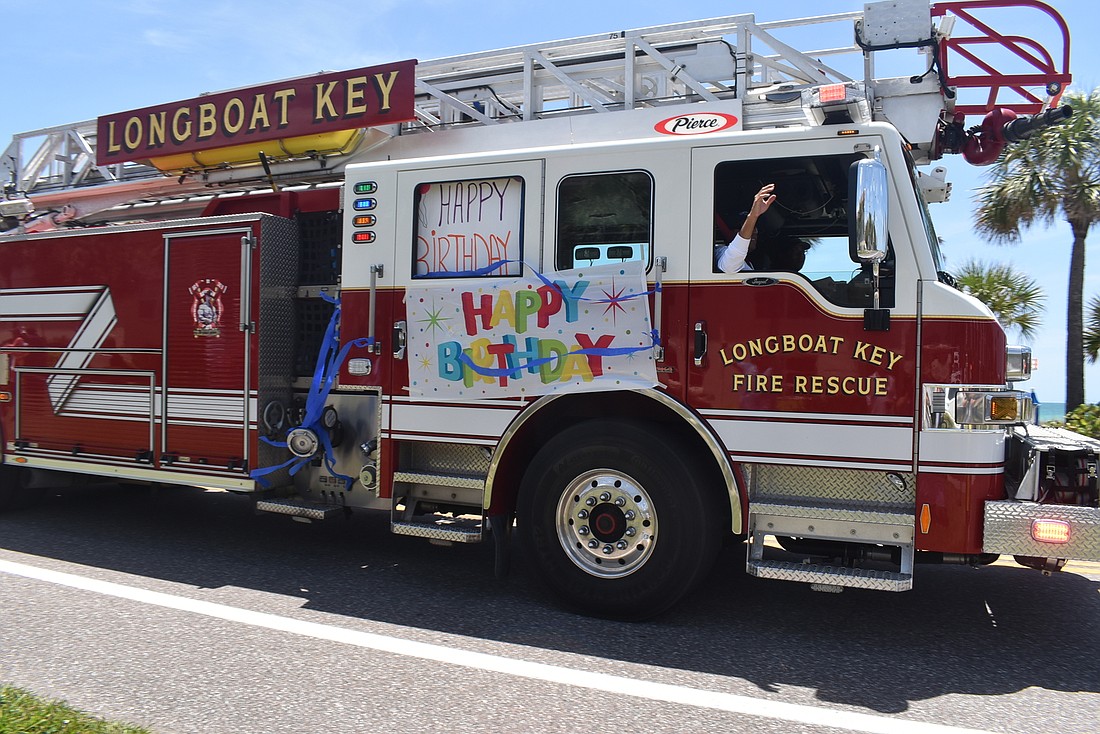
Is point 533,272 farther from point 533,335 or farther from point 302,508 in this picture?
point 302,508

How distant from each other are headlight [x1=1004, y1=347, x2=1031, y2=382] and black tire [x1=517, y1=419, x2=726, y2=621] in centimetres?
180

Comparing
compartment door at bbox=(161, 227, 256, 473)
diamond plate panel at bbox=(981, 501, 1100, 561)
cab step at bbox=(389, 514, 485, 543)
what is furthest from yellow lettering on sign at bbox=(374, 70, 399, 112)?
diamond plate panel at bbox=(981, 501, 1100, 561)

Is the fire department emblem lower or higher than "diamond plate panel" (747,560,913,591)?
higher

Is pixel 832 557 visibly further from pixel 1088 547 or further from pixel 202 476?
pixel 202 476

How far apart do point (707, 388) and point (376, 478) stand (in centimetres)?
225

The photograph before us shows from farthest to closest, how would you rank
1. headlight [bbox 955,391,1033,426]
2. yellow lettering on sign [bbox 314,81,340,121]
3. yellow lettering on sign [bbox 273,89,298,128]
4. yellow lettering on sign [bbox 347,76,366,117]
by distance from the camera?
yellow lettering on sign [bbox 273,89,298,128]
yellow lettering on sign [bbox 314,81,340,121]
yellow lettering on sign [bbox 347,76,366,117]
headlight [bbox 955,391,1033,426]

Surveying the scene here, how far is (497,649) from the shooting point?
427 centimetres

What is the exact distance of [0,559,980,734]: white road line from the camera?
3471 mm

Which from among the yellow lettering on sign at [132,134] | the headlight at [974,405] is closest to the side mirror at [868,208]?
the headlight at [974,405]

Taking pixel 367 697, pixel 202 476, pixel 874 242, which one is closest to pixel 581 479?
pixel 367 697

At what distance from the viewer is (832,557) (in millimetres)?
4516

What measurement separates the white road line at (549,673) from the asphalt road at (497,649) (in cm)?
1

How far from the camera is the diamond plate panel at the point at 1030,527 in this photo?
3.91 meters

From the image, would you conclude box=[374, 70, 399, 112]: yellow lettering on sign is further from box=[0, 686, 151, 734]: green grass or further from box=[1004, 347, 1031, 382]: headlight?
box=[1004, 347, 1031, 382]: headlight
